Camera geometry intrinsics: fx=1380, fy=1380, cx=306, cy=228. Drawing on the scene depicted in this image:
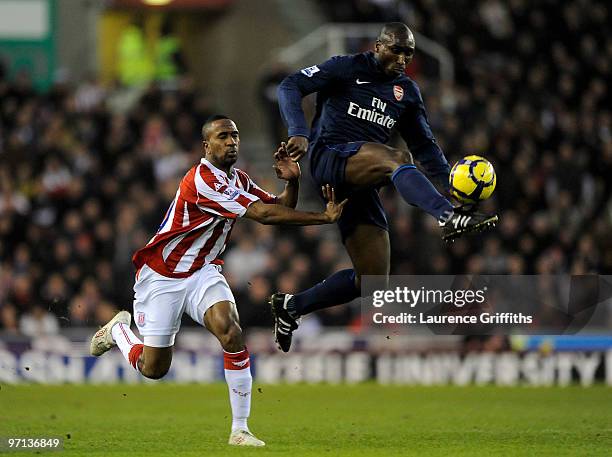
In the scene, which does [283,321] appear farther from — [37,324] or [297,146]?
[37,324]

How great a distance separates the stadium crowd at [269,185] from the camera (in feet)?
54.6

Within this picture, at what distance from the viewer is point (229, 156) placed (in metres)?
9.89

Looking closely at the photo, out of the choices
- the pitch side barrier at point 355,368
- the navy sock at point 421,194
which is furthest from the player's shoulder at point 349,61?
the pitch side barrier at point 355,368

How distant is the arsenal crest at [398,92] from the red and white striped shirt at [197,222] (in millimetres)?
1188

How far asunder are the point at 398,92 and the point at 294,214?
1.27 meters

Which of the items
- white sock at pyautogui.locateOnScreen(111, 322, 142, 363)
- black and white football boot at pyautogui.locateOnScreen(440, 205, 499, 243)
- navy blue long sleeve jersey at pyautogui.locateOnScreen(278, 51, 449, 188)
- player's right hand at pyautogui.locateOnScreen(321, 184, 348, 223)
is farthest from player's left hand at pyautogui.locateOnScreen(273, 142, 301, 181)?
white sock at pyautogui.locateOnScreen(111, 322, 142, 363)

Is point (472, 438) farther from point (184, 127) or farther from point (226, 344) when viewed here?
point (184, 127)

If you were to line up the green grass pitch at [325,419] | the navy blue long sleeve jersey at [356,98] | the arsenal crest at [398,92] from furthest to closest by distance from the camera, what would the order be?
1. the arsenal crest at [398,92]
2. the navy blue long sleeve jersey at [356,98]
3. the green grass pitch at [325,419]

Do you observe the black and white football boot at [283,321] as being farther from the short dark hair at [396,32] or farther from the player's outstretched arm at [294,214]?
the short dark hair at [396,32]

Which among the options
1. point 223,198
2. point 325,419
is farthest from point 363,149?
point 325,419

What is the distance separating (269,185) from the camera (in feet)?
59.8

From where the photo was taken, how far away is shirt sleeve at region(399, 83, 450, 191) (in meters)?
10.3

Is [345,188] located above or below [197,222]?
above
